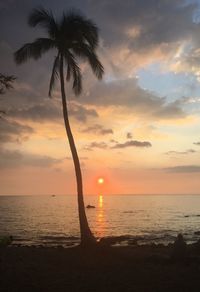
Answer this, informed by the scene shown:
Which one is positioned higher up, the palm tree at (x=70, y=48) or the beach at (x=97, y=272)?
the palm tree at (x=70, y=48)

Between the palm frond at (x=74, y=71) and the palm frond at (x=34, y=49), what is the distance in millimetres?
1237

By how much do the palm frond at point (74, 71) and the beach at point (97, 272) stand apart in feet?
36.3

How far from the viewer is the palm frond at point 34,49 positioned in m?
28.3

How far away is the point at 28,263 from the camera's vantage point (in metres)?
20.4

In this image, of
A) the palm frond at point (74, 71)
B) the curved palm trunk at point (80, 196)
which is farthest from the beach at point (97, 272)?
the palm frond at point (74, 71)

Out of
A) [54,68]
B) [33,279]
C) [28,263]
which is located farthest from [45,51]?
[33,279]

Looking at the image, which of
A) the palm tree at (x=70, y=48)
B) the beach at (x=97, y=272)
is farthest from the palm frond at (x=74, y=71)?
the beach at (x=97, y=272)

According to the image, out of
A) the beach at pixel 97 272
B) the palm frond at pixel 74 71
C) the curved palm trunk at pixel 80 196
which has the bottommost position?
the beach at pixel 97 272

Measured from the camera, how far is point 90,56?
28438mm

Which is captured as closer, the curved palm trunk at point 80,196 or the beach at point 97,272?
Answer: the beach at point 97,272

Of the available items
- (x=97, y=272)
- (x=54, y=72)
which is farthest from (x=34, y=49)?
(x=97, y=272)

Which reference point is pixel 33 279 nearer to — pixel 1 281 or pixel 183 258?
pixel 1 281

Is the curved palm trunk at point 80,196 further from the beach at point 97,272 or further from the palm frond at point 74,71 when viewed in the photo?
the beach at point 97,272

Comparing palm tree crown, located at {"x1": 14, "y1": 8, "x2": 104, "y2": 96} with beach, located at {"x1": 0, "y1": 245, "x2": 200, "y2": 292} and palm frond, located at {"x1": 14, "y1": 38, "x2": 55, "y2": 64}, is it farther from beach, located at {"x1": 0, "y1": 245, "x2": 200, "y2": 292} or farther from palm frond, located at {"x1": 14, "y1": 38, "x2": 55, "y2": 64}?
beach, located at {"x1": 0, "y1": 245, "x2": 200, "y2": 292}
